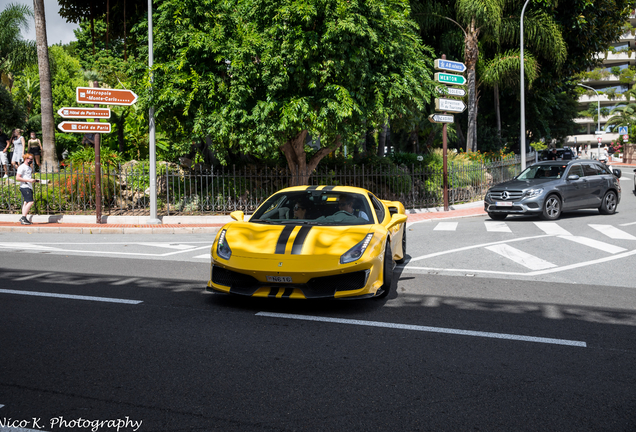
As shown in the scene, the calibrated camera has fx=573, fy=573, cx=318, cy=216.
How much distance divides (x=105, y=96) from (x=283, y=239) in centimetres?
1081

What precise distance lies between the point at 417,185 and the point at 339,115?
693 cm

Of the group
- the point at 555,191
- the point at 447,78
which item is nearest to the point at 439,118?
the point at 447,78

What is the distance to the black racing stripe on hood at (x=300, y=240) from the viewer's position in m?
5.88

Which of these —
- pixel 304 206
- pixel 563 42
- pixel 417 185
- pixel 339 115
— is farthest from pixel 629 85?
pixel 304 206

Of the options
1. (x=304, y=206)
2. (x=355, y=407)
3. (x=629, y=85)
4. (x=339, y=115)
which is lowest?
(x=355, y=407)

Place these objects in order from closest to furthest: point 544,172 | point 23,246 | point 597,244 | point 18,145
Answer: point 597,244 < point 23,246 < point 544,172 < point 18,145

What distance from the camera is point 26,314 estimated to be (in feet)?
18.9

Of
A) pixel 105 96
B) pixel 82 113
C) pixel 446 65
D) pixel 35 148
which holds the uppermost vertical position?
pixel 446 65

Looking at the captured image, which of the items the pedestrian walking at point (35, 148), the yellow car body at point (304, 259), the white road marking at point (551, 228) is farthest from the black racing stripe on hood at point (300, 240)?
the pedestrian walking at point (35, 148)

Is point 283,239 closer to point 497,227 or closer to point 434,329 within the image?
point 434,329

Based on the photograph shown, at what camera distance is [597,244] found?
11.2 metres

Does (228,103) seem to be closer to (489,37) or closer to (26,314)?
(26,314)

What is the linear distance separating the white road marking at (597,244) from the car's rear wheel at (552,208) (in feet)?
10.7

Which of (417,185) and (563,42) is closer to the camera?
(417,185)
